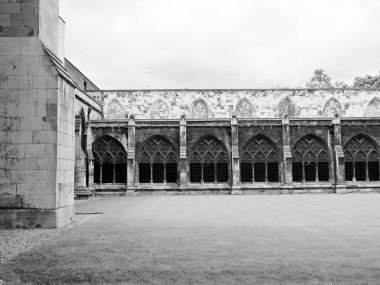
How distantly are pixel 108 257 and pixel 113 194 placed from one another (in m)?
22.6

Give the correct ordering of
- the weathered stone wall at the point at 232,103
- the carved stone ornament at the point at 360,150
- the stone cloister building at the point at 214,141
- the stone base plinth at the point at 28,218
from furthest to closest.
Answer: the weathered stone wall at the point at 232,103 < the carved stone ornament at the point at 360,150 < the stone cloister building at the point at 214,141 < the stone base plinth at the point at 28,218

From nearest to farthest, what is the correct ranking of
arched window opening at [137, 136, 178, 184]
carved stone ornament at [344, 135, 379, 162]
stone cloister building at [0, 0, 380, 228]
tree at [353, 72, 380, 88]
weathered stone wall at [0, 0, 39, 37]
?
1. weathered stone wall at [0, 0, 39, 37]
2. stone cloister building at [0, 0, 380, 228]
3. arched window opening at [137, 136, 178, 184]
4. carved stone ornament at [344, 135, 379, 162]
5. tree at [353, 72, 380, 88]

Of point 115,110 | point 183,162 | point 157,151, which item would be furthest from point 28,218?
point 115,110

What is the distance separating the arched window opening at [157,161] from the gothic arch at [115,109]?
10.1 metres

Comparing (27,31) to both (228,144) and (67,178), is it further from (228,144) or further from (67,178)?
(228,144)

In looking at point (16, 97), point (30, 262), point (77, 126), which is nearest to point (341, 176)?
point (77, 126)

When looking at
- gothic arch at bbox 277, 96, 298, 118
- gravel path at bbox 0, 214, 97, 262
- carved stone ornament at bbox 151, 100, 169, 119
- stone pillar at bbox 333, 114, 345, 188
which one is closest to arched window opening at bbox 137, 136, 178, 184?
carved stone ornament at bbox 151, 100, 169, 119

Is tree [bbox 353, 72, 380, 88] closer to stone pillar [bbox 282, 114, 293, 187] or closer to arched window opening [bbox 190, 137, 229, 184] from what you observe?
stone pillar [bbox 282, 114, 293, 187]

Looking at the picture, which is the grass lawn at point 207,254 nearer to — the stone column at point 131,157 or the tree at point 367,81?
the stone column at point 131,157

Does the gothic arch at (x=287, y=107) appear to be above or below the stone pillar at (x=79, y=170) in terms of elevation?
above

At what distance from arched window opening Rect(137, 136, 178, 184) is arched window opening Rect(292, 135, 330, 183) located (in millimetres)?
8832

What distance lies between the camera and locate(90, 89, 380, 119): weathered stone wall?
39688 mm

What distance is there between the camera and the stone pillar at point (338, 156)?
29.2 meters

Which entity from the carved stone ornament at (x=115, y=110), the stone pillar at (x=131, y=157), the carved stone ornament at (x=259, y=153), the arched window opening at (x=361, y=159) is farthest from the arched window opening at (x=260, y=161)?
the carved stone ornament at (x=115, y=110)
